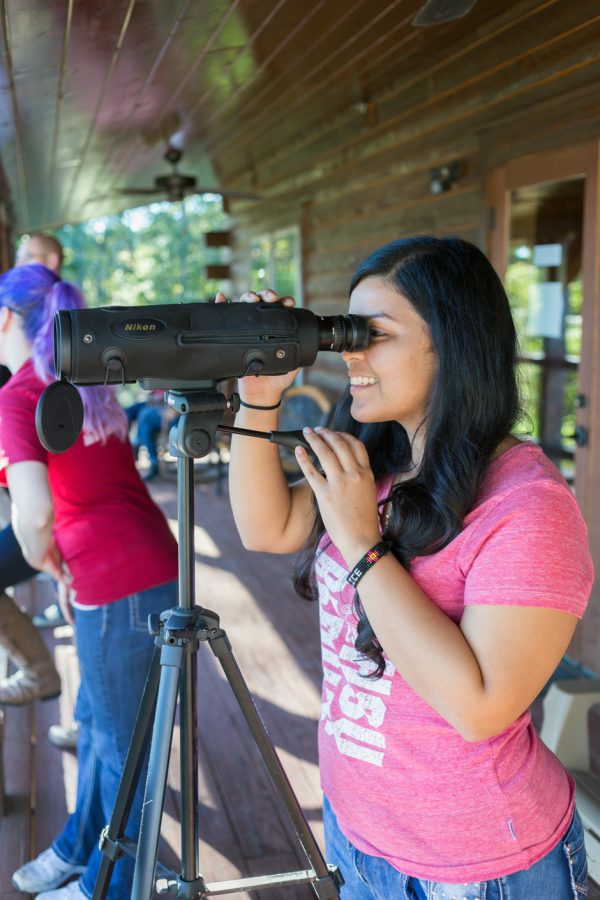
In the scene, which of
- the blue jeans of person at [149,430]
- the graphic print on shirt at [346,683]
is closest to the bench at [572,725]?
the graphic print on shirt at [346,683]

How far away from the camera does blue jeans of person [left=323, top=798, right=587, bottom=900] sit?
0.95m

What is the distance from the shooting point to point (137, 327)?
986mm

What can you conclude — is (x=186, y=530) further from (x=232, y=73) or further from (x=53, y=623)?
(x=232, y=73)

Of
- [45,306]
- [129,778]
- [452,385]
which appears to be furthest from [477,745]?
[45,306]

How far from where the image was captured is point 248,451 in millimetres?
1249

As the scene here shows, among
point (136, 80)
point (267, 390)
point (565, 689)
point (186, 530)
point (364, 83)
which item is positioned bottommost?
point (565, 689)

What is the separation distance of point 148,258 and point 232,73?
16.7 m

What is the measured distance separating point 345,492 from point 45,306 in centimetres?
114

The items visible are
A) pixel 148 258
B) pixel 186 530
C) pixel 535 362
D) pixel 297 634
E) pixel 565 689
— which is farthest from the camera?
pixel 148 258

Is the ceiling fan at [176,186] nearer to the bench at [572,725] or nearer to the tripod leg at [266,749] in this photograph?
the bench at [572,725]

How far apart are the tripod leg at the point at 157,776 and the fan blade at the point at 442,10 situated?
6.31 feet

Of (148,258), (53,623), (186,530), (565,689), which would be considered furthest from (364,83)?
(148,258)

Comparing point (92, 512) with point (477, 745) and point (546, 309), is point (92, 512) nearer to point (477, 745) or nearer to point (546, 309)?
point (477, 745)

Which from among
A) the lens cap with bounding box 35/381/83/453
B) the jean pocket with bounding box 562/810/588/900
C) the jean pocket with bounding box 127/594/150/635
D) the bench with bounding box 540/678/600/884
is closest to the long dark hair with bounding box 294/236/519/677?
the jean pocket with bounding box 562/810/588/900
